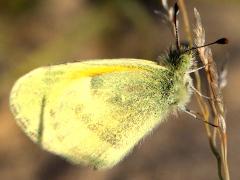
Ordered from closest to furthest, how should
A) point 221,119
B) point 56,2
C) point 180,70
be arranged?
1. point 221,119
2. point 180,70
3. point 56,2

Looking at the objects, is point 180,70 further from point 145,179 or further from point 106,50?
point 106,50

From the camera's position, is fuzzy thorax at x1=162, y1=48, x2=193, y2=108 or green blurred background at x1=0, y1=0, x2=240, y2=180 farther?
green blurred background at x1=0, y1=0, x2=240, y2=180

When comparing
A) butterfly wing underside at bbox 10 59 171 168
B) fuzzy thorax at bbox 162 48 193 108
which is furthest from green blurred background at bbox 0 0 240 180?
fuzzy thorax at bbox 162 48 193 108

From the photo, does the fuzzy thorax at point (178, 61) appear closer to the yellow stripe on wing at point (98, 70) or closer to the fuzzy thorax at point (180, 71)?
the fuzzy thorax at point (180, 71)

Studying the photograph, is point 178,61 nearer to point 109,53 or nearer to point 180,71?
point 180,71

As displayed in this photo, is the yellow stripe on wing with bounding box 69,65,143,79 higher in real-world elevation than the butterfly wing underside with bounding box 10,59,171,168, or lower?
higher

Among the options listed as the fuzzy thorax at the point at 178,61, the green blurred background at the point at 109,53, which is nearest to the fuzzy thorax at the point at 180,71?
the fuzzy thorax at the point at 178,61

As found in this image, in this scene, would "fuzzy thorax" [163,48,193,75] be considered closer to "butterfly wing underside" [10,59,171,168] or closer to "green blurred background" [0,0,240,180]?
"butterfly wing underside" [10,59,171,168]

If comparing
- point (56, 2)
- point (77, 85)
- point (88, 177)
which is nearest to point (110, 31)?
point (56, 2)

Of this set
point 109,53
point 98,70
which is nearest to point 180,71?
point 98,70
